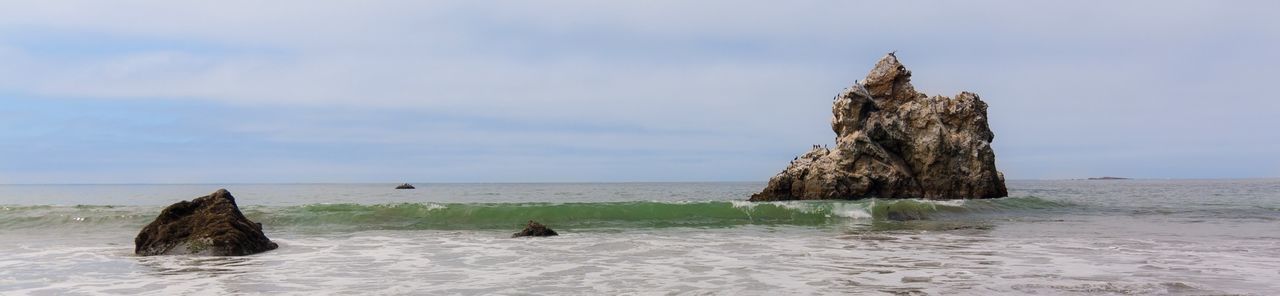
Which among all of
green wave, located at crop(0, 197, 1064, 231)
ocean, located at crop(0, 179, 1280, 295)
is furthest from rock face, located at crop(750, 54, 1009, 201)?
ocean, located at crop(0, 179, 1280, 295)

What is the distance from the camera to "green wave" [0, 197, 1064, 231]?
22.1m

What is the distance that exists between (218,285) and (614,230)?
36.3 feet

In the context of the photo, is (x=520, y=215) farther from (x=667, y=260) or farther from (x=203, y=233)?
(x=667, y=260)

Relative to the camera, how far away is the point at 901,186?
111 ft

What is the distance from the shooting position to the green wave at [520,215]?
22.1 metres

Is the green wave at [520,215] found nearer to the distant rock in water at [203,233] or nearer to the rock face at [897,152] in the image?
the rock face at [897,152]

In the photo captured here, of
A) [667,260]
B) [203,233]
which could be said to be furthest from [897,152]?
[203,233]

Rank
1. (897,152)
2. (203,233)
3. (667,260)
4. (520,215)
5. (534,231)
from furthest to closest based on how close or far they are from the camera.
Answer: (897,152)
(520,215)
(534,231)
(203,233)
(667,260)

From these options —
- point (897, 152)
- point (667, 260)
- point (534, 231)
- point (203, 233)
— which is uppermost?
point (897, 152)

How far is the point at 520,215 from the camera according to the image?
25.1 meters

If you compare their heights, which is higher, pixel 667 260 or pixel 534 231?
pixel 534 231

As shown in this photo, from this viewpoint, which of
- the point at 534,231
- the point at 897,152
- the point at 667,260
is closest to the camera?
the point at 667,260

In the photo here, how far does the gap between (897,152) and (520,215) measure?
725 inches

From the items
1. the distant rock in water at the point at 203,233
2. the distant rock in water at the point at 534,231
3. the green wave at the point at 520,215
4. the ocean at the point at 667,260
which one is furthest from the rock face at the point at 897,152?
the distant rock in water at the point at 203,233
